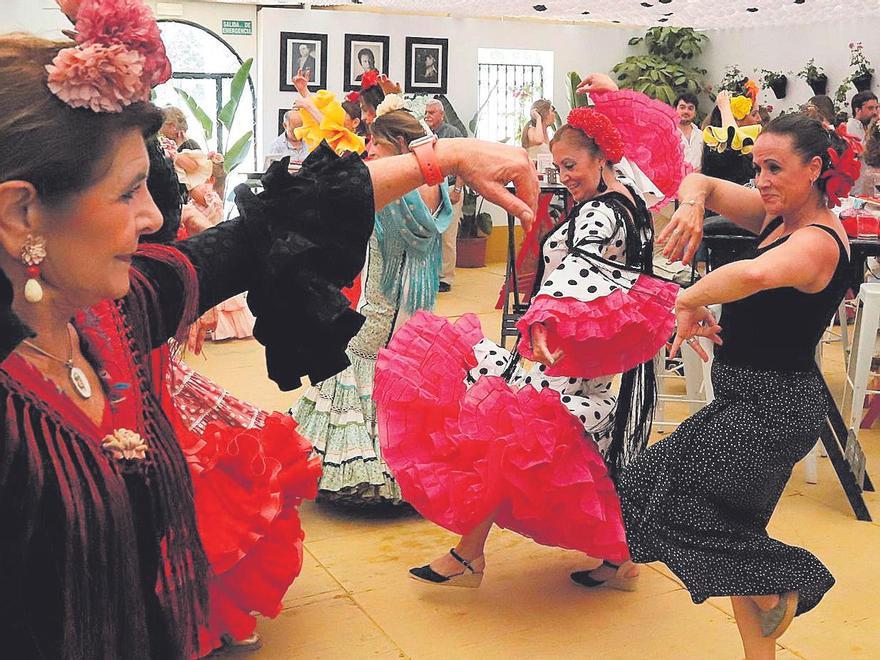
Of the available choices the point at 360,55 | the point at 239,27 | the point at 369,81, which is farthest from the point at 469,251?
the point at 369,81

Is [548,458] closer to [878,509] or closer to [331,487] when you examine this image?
[331,487]

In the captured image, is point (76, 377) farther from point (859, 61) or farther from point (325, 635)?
point (859, 61)

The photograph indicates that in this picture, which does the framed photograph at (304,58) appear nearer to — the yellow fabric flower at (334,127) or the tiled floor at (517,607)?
the yellow fabric flower at (334,127)

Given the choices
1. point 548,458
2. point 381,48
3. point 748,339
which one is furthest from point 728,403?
point 381,48

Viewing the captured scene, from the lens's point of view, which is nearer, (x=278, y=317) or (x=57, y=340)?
(x=57, y=340)

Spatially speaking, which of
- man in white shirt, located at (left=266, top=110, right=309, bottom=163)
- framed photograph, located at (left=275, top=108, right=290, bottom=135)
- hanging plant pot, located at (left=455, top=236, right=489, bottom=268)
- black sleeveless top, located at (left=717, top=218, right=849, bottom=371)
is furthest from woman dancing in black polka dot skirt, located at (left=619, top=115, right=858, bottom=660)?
framed photograph, located at (left=275, top=108, right=290, bottom=135)

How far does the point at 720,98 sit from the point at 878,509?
248cm

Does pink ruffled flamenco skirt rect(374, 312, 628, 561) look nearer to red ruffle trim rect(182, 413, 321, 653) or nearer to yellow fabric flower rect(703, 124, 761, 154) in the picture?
red ruffle trim rect(182, 413, 321, 653)

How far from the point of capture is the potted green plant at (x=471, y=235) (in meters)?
10.7

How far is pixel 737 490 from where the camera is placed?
9.51 ft

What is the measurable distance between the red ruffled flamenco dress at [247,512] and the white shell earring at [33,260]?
1.46 m

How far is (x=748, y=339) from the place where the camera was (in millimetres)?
2934

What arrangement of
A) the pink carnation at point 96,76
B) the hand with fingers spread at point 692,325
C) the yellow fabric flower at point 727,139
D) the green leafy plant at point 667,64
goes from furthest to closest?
the green leafy plant at point 667,64 → the yellow fabric flower at point 727,139 → the hand with fingers spread at point 692,325 → the pink carnation at point 96,76

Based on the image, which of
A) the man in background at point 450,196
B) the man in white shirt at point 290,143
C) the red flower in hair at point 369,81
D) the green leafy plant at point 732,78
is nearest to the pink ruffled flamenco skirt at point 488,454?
the red flower in hair at point 369,81
